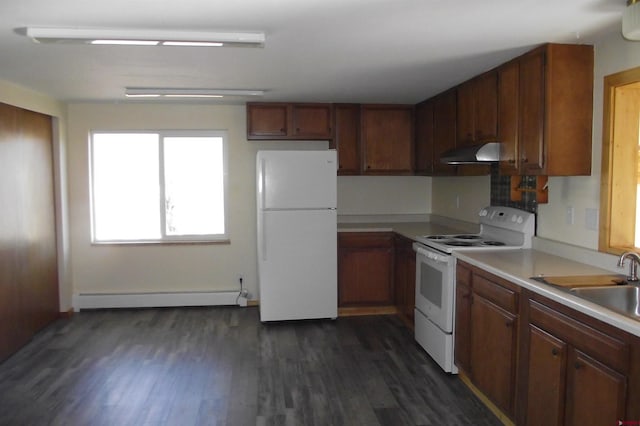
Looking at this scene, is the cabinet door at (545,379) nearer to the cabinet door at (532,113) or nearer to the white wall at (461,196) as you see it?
the cabinet door at (532,113)

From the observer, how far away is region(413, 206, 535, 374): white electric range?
141 inches

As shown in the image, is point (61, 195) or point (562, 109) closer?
point (562, 109)

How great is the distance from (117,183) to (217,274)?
1449 mm

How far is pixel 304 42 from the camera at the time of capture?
289 cm

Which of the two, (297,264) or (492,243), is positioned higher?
(492,243)

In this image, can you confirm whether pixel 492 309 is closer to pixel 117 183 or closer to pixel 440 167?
pixel 440 167

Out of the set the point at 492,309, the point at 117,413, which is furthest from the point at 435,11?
the point at 117,413

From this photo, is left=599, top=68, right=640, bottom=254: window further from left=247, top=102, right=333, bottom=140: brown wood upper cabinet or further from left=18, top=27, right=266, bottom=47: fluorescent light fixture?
left=247, top=102, right=333, bottom=140: brown wood upper cabinet

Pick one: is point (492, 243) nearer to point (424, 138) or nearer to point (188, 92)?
point (424, 138)

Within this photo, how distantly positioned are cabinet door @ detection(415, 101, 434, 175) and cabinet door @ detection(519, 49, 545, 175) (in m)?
1.72

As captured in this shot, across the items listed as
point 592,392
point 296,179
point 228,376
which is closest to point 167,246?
point 296,179

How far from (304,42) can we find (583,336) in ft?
6.77

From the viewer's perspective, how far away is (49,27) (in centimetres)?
256

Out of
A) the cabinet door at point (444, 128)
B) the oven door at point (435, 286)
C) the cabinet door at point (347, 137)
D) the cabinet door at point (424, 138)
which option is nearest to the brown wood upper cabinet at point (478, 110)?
the cabinet door at point (444, 128)
